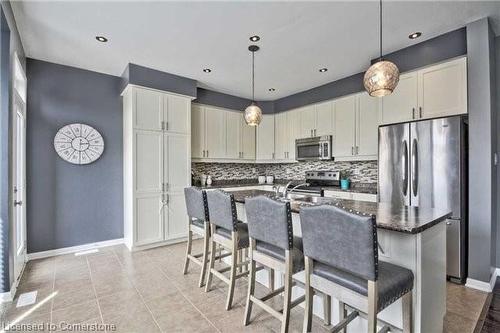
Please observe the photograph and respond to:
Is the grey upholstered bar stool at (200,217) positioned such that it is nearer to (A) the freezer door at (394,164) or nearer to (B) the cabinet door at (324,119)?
(A) the freezer door at (394,164)

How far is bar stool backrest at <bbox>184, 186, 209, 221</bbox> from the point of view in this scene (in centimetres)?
267

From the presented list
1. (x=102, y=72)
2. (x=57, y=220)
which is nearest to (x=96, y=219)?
(x=57, y=220)

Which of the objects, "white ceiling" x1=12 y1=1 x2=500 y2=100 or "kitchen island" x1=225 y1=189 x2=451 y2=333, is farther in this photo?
"white ceiling" x1=12 y1=1 x2=500 y2=100

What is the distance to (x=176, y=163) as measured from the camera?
4.14 meters

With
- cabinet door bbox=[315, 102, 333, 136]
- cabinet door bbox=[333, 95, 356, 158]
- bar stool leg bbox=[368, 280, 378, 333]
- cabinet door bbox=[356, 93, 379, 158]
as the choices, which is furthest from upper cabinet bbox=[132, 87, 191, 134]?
bar stool leg bbox=[368, 280, 378, 333]

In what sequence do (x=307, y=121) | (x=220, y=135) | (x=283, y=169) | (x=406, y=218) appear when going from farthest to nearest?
(x=283, y=169), (x=220, y=135), (x=307, y=121), (x=406, y=218)

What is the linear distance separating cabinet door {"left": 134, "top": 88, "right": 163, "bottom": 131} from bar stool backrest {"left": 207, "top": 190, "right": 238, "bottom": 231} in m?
1.92

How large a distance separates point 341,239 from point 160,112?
3.44 meters

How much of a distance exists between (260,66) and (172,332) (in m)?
3.41

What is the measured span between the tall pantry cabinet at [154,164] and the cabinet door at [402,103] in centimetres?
302

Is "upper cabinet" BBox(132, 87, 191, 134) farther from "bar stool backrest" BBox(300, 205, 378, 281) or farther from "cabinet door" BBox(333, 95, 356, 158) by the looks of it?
"bar stool backrest" BBox(300, 205, 378, 281)

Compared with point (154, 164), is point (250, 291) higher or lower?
lower

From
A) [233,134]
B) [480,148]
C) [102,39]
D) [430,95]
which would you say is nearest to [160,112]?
[102,39]

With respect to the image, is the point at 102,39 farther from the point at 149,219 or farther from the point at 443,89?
the point at 443,89
